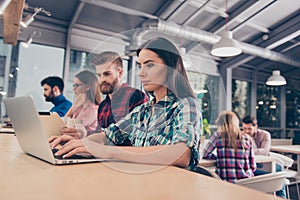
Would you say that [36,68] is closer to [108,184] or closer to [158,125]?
[158,125]

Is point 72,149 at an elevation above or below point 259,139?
above

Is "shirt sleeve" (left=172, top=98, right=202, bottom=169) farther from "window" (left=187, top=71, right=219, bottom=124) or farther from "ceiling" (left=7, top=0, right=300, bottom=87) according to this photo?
"ceiling" (left=7, top=0, right=300, bottom=87)

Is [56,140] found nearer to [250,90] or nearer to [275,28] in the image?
[275,28]

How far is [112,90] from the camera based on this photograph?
85 centimetres

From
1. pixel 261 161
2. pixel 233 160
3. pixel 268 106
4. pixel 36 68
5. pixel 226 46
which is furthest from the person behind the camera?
pixel 268 106

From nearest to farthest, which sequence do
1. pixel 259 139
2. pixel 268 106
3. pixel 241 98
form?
1. pixel 259 139
2. pixel 241 98
3. pixel 268 106

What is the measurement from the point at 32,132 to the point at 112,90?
0.94ft

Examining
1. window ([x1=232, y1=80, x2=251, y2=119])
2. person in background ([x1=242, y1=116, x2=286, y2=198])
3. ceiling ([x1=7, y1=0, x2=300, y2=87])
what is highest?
ceiling ([x1=7, y1=0, x2=300, y2=87])

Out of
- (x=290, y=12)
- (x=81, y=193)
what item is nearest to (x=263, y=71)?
(x=290, y=12)

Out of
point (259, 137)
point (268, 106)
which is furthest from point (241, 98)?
point (259, 137)

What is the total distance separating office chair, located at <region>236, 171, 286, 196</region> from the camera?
1354 millimetres

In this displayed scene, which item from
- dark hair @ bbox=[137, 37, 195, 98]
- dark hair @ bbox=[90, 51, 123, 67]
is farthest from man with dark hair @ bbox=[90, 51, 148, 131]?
dark hair @ bbox=[137, 37, 195, 98]

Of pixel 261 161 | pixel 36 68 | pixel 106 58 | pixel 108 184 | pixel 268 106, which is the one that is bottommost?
pixel 261 161

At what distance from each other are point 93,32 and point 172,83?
392 centimetres
